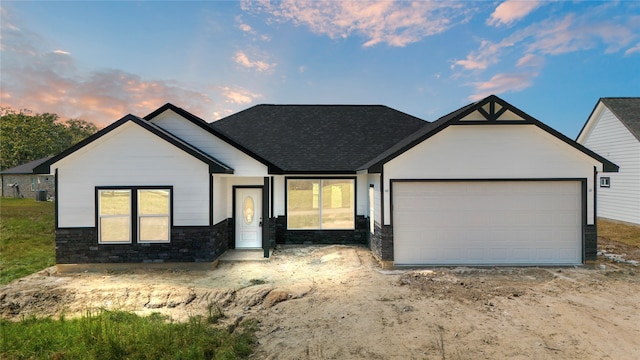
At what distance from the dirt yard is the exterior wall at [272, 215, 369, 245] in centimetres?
219

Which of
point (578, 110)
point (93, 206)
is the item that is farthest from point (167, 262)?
point (578, 110)

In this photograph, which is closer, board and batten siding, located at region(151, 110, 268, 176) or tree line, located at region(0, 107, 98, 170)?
board and batten siding, located at region(151, 110, 268, 176)

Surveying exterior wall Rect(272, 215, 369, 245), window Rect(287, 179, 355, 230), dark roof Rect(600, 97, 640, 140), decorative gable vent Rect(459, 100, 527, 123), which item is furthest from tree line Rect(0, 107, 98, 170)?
dark roof Rect(600, 97, 640, 140)

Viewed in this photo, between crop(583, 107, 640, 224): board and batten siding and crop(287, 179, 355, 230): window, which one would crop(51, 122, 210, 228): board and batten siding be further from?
crop(583, 107, 640, 224): board and batten siding

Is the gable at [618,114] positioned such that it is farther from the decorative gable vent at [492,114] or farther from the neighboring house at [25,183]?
the neighboring house at [25,183]

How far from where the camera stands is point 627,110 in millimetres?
16828

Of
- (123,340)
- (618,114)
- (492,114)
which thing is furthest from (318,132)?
(618,114)

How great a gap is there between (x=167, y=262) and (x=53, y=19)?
992cm

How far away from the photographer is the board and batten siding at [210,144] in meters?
9.53

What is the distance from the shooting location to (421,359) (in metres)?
3.96

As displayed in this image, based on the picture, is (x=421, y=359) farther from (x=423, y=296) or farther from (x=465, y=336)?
(x=423, y=296)

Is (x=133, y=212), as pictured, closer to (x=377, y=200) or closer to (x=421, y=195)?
(x=377, y=200)

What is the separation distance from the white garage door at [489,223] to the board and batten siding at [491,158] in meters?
0.28

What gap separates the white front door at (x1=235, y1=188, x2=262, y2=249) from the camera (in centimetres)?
1069
